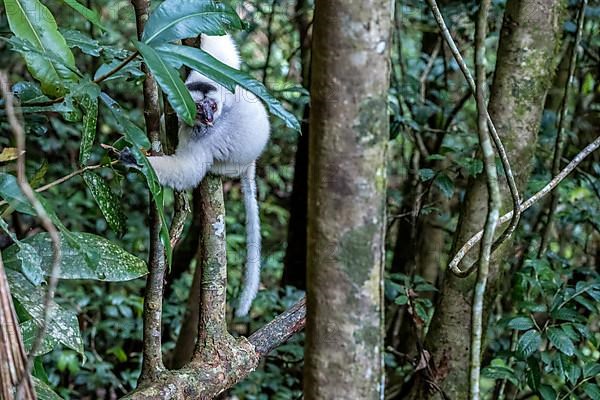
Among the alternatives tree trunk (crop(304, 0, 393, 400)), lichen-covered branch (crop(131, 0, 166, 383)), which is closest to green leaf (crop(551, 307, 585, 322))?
lichen-covered branch (crop(131, 0, 166, 383))

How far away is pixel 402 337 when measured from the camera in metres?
4.06

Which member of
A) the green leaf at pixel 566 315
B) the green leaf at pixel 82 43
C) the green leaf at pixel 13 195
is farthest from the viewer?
Answer: the green leaf at pixel 566 315

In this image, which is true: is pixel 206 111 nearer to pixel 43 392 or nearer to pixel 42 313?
pixel 42 313

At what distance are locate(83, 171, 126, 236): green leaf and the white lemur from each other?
0.66m

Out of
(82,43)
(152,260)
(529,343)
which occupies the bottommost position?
(529,343)

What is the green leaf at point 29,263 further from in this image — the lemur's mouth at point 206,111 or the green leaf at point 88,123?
the lemur's mouth at point 206,111

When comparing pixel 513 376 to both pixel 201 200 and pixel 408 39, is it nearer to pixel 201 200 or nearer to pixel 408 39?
pixel 201 200

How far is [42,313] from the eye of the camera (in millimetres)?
1502

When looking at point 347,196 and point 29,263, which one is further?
point 29,263

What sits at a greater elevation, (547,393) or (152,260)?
(152,260)

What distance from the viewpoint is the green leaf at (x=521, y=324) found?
243 centimetres

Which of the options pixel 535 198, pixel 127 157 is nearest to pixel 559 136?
pixel 535 198

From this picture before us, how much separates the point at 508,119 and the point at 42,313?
1.52 meters

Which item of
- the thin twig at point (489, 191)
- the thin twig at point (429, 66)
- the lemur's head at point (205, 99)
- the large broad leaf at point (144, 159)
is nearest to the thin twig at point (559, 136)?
the thin twig at point (429, 66)
